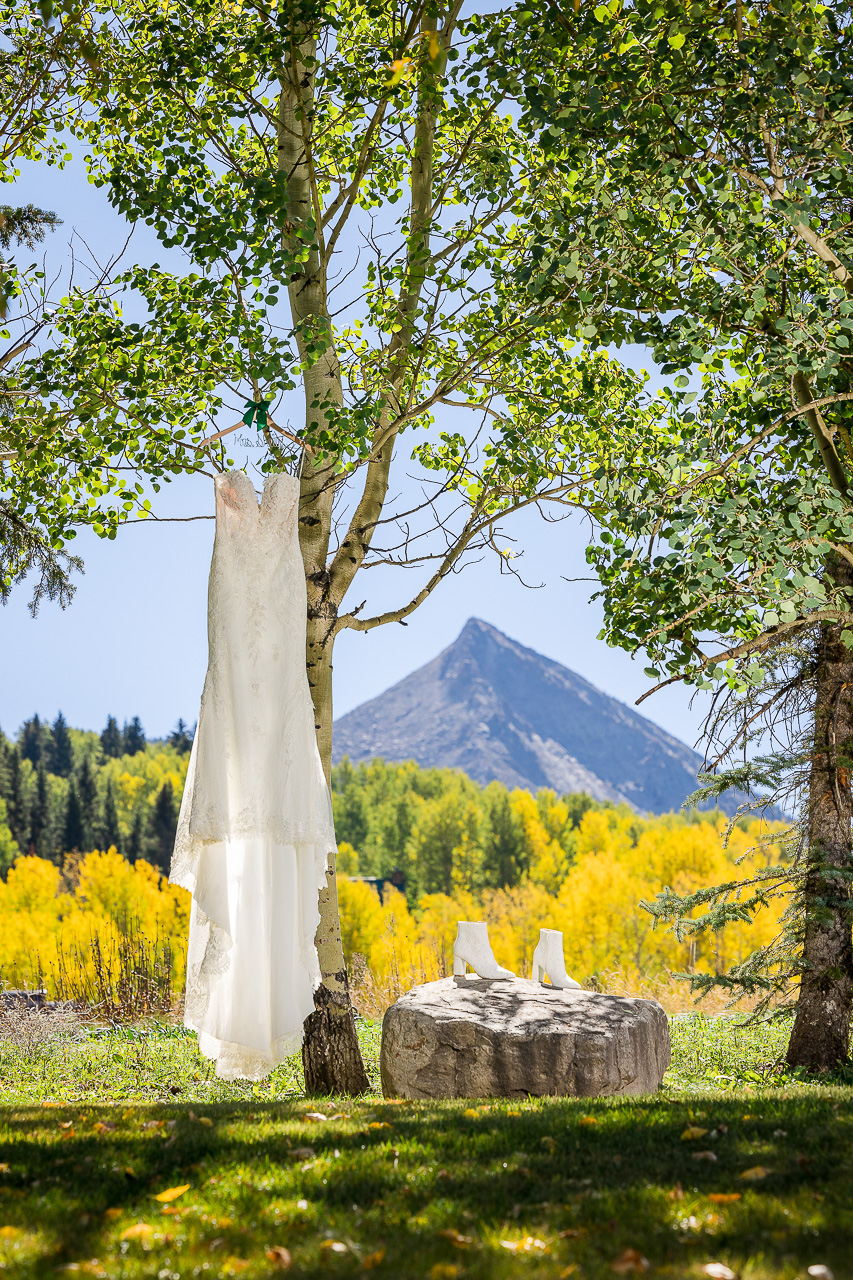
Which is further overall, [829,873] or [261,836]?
[829,873]

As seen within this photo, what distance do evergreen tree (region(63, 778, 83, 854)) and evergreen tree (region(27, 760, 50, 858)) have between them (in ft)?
3.75

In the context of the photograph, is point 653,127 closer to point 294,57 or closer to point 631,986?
A: point 294,57

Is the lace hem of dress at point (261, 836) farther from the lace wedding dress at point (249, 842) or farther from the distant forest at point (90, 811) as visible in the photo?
the distant forest at point (90, 811)

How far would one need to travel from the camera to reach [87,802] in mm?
62406

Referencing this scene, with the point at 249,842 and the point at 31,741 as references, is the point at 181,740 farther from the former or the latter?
the point at 249,842

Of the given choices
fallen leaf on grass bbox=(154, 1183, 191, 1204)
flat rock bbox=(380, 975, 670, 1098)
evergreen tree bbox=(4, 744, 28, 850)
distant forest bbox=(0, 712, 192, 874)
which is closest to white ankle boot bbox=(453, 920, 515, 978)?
flat rock bbox=(380, 975, 670, 1098)

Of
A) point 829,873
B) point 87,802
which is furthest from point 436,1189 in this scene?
point 87,802

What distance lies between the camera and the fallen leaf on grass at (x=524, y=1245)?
244cm

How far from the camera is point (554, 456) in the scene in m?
8.46

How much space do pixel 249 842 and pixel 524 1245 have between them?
8.27ft

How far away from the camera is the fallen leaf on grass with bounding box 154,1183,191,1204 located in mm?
2863

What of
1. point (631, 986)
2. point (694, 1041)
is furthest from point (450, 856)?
point (694, 1041)

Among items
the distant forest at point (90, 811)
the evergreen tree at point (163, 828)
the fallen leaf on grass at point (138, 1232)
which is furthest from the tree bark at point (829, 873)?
the evergreen tree at point (163, 828)

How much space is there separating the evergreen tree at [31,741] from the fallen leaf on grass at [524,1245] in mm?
97242
